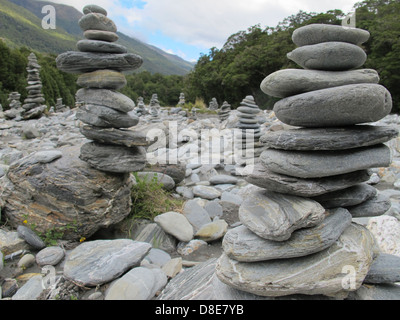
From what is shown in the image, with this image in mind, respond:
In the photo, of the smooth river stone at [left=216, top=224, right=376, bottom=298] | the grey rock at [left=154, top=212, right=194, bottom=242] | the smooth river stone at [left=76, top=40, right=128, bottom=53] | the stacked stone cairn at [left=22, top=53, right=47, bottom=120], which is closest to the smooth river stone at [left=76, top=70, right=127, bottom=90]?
the smooth river stone at [left=76, top=40, right=128, bottom=53]

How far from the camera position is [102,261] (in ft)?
12.1

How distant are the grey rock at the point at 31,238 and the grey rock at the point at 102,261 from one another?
0.91 metres

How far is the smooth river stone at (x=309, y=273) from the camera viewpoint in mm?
2559

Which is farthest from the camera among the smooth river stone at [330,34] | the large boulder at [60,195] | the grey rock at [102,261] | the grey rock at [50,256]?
the large boulder at [60,195]

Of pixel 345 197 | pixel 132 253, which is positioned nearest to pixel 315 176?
pixel 345 197

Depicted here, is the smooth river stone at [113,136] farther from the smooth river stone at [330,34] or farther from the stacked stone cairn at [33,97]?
the stacked stone cairn at [33,97]

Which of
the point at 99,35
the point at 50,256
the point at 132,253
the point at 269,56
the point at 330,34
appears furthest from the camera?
the point at 269,56

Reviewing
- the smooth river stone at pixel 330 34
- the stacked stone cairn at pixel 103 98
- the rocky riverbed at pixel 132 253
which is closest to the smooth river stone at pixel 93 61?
the stacked stone cairn at pixel 103 98

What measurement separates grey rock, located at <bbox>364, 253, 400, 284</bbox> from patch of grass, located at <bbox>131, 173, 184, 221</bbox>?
11.9 feet

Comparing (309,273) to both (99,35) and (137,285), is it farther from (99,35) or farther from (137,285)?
(99,35)

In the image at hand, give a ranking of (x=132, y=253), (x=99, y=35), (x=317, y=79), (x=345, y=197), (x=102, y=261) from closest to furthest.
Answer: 1. (x=317, y=79)
2. (x=345, y=197)
3. (x=102, y=261)
4. (x=132, y=253)
5. (x=99, y=35)

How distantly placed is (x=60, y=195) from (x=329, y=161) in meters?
4.18

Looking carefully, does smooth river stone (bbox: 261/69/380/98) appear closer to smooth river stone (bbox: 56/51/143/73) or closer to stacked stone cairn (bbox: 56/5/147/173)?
stacked stone cairn (bbox: 56/5/147/173)

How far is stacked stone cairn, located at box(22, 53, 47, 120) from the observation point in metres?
18.5
